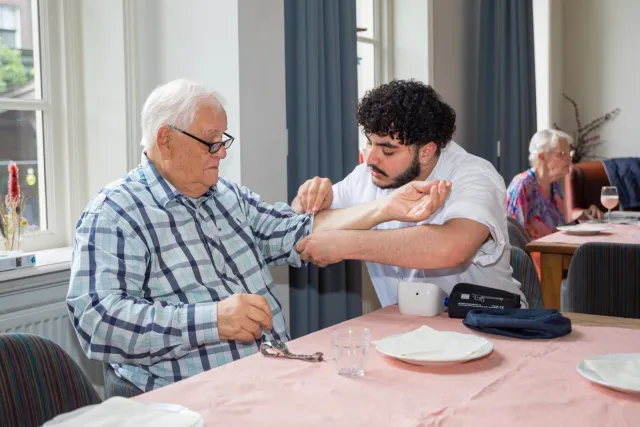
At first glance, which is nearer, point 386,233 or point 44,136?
point 386,233

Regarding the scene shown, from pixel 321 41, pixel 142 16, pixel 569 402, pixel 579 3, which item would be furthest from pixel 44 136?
pixel 579 3

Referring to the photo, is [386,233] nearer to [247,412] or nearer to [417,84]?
[417,84]

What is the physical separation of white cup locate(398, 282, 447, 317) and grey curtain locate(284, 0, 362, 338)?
1171 millimetres

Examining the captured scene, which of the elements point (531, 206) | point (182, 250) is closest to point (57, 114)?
point (182, 250)

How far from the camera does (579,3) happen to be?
21.7ft

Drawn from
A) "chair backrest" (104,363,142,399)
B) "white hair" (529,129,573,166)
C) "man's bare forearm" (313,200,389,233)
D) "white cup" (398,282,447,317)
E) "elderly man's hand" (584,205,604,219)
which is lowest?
"chair backrest" (104,363,142,399)

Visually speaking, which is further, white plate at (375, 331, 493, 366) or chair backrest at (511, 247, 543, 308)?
chair backrest at (511, 247, 543, 308)

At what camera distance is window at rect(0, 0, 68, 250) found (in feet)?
8.27

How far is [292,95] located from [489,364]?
1798mm

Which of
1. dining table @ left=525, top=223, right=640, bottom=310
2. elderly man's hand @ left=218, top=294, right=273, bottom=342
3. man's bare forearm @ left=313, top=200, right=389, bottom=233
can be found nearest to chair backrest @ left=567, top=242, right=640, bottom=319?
dining table @ left=525, top=223, right=640, bottom=310

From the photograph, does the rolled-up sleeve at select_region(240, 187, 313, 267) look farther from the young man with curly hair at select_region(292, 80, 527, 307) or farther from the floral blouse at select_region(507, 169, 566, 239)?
the floral blouse at select_region(507, 169, 566, 239)

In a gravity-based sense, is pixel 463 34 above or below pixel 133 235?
above

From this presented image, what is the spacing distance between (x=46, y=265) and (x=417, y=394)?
1534mm

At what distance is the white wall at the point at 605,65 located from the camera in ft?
21.0
